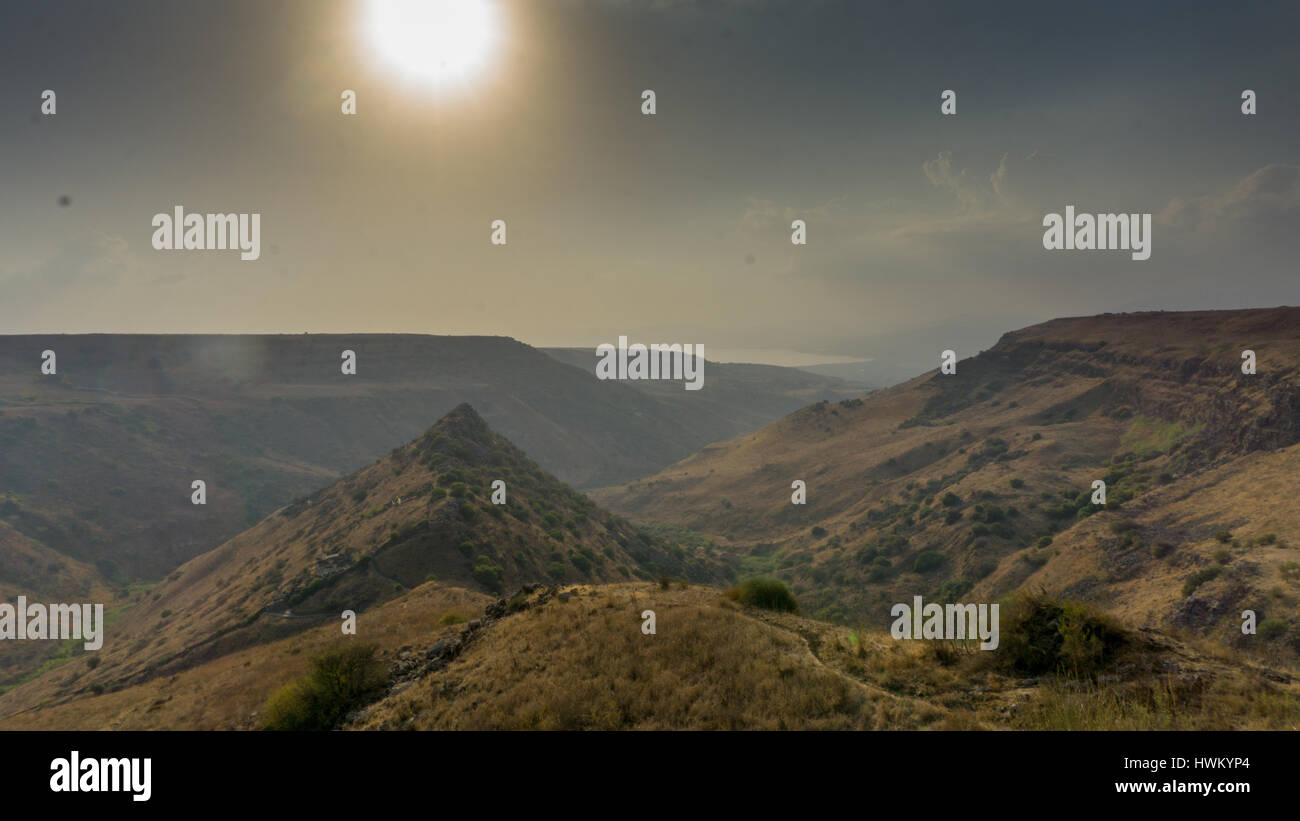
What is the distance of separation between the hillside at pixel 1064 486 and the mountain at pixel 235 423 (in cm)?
6210

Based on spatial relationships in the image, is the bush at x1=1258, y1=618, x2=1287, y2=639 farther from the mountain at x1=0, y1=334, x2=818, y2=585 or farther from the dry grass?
the mountain at x1=0, y1=334, x2=818, y2=585

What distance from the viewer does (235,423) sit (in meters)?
110

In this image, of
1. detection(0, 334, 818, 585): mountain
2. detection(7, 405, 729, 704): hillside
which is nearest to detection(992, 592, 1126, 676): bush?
detection(7, 405, 729, 704): hillside

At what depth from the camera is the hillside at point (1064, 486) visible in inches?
987

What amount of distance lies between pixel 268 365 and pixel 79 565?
318 ft

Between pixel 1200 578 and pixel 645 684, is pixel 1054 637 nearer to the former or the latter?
pixel 645 684

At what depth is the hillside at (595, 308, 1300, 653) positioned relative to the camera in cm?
2508

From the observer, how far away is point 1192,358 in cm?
5350

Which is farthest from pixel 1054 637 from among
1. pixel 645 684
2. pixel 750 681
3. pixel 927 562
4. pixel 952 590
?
pixel 927 562

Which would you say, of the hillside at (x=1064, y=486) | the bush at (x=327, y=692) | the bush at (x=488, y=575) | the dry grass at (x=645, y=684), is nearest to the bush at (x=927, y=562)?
the hillside at (x=1064, y=486)

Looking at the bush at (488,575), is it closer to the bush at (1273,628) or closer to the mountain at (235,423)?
the bush at (1273,628)
